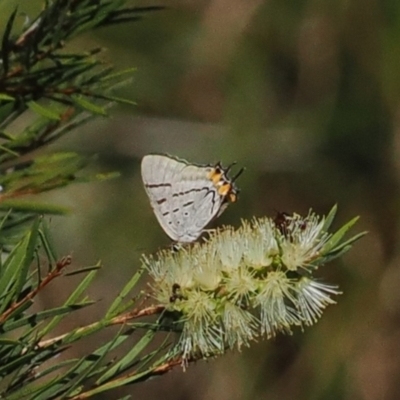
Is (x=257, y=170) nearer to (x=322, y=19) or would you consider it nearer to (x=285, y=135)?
(x=285, y=135)

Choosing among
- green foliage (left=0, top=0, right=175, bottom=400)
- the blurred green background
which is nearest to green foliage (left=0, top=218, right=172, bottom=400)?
green foliage (left=0, top=0, right=175, bottom=400)

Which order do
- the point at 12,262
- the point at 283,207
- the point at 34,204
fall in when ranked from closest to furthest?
the point at 12,262 < the point at 34,204 < the point at 283,207

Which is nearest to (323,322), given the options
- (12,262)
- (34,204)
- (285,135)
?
(285,135)

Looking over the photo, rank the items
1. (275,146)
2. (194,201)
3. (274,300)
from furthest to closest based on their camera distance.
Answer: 1. (275,146)
2. (194,201)
3. (274,300)

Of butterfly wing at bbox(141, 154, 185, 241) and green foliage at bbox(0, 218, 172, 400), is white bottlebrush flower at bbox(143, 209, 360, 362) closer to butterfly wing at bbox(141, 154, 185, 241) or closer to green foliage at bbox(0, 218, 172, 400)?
green foliage at bbox(0, 218, 172, 400)

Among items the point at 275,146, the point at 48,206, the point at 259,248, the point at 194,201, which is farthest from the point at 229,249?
the point at 275,146

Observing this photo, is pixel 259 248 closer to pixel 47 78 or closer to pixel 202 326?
pixel 202 326
